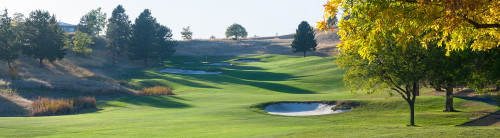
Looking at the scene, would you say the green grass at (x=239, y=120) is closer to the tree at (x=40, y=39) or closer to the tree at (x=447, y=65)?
the tree at (x=447, y=65)

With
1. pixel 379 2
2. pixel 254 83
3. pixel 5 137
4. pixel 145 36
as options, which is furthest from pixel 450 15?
pixel 145 36

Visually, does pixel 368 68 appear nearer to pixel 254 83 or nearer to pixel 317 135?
pixel 317 135

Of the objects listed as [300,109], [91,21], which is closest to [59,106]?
[300,109]

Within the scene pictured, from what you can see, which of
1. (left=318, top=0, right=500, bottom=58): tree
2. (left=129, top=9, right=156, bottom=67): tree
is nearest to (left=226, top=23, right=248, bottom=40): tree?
(left=129, top=9, right=156, bottom=67): tree

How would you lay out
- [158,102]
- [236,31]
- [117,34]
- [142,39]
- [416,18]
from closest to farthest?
1. [416,18]
2. [158,102]
3. [142,39]
4. [117,34]
5. [236,31]

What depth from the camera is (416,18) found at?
10234 mm

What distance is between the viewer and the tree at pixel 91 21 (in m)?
113

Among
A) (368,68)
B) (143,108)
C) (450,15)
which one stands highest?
(450,15)

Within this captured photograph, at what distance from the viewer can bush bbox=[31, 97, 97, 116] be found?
30.2 metres

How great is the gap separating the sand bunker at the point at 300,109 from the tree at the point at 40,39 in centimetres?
5175

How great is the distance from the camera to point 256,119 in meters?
24.7

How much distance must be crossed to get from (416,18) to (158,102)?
95.2ft

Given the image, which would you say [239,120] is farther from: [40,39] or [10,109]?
[40,39]

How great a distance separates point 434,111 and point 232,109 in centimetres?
1386
